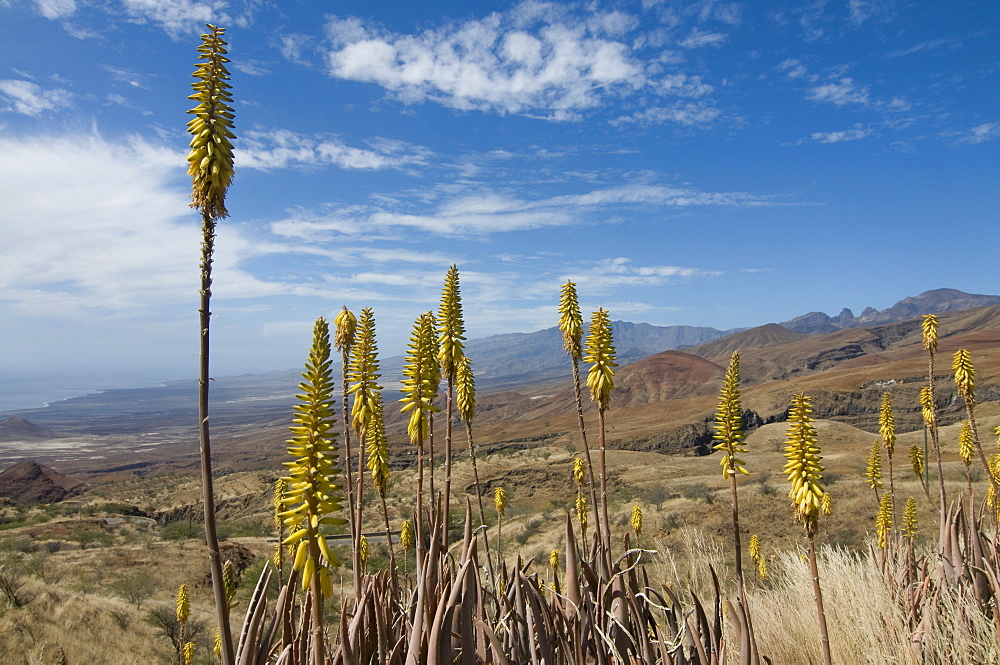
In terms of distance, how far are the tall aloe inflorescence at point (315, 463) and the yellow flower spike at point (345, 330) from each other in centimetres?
171

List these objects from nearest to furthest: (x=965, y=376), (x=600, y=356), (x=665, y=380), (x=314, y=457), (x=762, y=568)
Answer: (x=314, y=457) < (x=600, y=356) < (x=965, y=376) < (x=762, y=568) < (x=665, y=380)

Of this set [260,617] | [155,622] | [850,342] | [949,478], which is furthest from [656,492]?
[850,342]

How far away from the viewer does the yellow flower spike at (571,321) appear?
5.35 metres

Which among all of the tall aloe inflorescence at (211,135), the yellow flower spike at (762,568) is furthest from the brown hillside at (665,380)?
the tall aloe inflorescence at (211,135)

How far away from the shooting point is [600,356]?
537 cm

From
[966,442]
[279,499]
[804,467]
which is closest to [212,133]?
[279,499]

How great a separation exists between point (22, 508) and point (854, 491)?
185 ft

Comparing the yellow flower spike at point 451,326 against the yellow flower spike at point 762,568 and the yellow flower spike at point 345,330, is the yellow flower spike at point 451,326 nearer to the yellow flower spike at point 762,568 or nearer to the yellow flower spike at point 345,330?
the yellow flower spike at point 345,330

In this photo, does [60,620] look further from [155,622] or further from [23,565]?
[23,565]

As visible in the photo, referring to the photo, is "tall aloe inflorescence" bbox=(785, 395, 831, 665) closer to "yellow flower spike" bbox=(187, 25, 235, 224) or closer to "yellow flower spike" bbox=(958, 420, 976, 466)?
"yellow flower spike" bbox=(187, 25, 235, 224)

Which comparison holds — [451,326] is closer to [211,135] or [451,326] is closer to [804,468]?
[211,135]

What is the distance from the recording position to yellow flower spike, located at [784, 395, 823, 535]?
4.35m

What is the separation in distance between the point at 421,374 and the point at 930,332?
8.76 meters

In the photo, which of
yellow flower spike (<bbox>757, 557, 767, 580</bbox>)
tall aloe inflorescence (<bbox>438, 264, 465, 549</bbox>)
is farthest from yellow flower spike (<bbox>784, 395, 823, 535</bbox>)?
yellow flower spike (<bbox>757, 557, 767, 580</bbox>)
